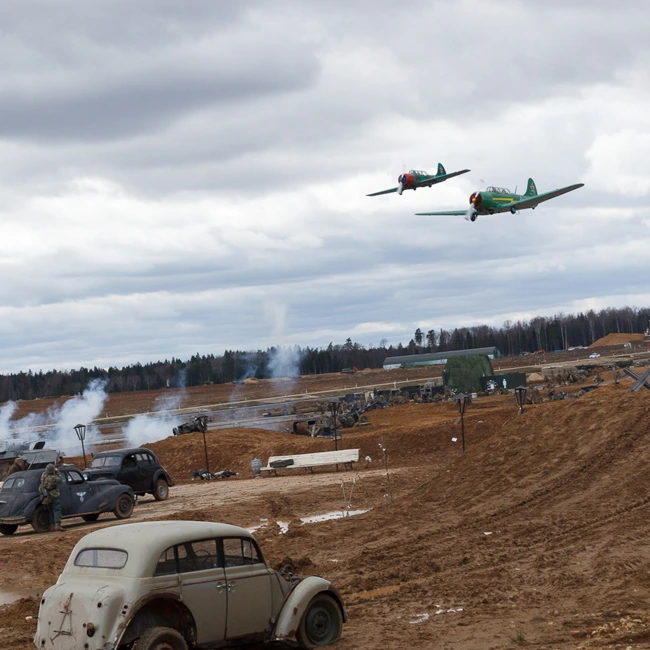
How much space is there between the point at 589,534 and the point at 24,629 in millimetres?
9733

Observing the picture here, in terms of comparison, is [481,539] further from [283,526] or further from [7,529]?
[7,529]

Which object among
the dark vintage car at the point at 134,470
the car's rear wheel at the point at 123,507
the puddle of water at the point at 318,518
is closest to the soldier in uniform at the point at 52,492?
the car's rear wheel at the point at 123,507

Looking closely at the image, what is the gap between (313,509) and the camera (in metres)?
24.5

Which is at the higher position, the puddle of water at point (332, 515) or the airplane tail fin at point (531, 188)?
the airplane tail fin at point (531, 188)

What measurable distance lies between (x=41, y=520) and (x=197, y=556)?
48.8 feet

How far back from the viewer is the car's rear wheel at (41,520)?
2278cm

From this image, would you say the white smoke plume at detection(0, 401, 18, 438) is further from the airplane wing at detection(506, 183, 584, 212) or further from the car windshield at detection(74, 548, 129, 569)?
the car windshield at detection(74, 548, 129, 569)

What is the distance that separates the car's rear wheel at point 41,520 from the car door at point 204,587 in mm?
14614

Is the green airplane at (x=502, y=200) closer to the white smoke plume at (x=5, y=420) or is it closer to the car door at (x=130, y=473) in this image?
the car door at (x=130, y=473)

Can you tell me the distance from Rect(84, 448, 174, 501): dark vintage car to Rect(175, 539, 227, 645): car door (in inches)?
736

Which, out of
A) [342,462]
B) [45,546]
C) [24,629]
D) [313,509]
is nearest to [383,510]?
[313,509]

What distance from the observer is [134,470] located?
28531mm

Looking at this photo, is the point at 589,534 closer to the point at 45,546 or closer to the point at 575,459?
the point at 575,459

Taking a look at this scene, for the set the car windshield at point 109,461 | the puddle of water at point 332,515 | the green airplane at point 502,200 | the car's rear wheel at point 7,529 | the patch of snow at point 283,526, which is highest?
the green airplane at point 502,200
